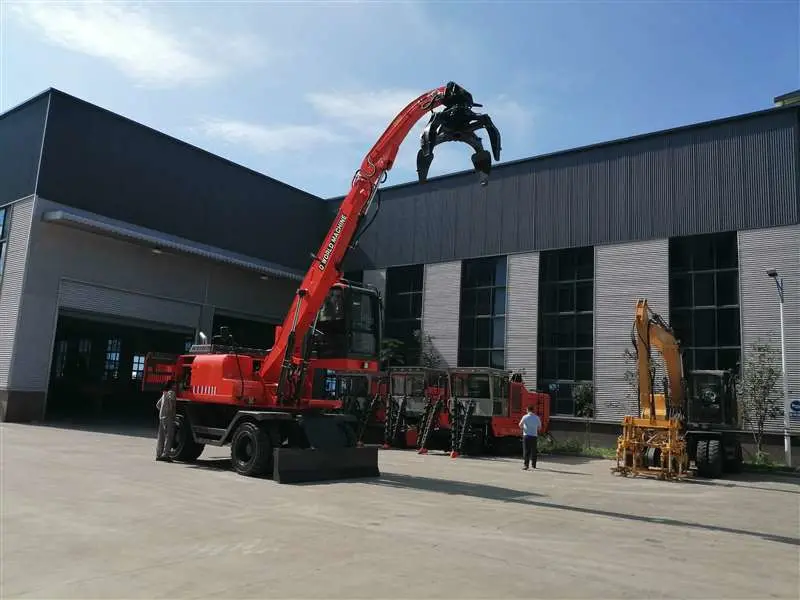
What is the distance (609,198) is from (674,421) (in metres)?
13.2

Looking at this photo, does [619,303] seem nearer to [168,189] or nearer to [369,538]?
[168,189]

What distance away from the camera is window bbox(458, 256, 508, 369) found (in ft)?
98.3

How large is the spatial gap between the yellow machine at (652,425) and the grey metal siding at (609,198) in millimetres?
9142

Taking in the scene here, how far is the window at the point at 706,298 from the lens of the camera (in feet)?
80.7

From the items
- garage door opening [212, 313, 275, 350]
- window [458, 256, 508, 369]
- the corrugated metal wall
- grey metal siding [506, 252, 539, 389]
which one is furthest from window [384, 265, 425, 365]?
garage door opening [212, 313, 275, 350]

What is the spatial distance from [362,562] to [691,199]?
77.4 ft

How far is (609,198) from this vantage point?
27.5 meters

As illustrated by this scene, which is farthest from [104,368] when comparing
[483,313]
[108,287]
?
[483,313]

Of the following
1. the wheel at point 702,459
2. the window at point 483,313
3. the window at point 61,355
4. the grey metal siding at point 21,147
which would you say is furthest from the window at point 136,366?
the wheel at point 702,459

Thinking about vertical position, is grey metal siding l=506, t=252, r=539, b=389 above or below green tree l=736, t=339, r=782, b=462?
above

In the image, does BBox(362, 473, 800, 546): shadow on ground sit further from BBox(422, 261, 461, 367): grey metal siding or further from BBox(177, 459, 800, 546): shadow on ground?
BBox(422, 261, 461, 367): grey metal siding

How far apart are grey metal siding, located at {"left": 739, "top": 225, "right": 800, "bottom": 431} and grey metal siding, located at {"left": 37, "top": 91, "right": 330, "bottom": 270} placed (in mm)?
21444

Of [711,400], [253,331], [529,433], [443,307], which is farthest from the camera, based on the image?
[253,331]

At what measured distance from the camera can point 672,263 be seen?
2605 cm
